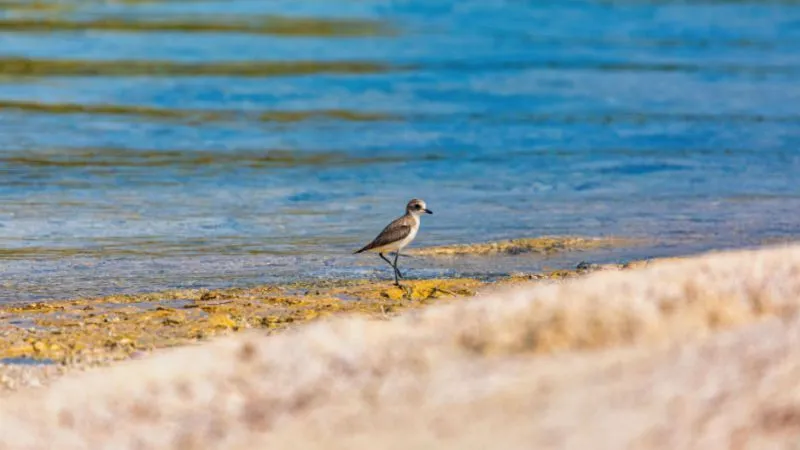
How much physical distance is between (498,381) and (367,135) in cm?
1216

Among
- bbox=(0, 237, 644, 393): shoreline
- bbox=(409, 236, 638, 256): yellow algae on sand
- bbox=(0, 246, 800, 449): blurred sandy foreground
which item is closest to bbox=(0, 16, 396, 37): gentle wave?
bbox=(409, 236, 638, 256): yellow algae on sand

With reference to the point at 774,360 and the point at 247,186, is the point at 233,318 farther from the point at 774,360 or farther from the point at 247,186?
the point at 247,186

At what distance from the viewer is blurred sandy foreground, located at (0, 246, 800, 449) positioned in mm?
4527

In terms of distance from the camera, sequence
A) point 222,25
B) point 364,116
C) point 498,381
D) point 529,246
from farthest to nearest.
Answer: point 222,25 < point 364,116 < point 529,246 < point 498,381

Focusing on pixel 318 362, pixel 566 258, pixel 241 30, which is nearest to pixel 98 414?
pixel 318 362

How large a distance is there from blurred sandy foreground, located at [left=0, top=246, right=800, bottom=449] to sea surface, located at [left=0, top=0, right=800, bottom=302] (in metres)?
4.16

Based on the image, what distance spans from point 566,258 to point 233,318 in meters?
3.16

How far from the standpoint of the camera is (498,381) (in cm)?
495

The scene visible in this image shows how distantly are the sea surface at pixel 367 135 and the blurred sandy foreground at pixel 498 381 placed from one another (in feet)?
13.6

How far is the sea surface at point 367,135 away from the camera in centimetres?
1132

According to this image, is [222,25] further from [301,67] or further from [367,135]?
[367,135]

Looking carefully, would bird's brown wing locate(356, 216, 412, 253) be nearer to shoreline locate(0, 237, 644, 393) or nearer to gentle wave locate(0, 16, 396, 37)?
shoreline locate(0, 237, 644, 393)

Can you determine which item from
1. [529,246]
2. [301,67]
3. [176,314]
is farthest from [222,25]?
[176,314]

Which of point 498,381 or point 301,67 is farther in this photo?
point 301,67
